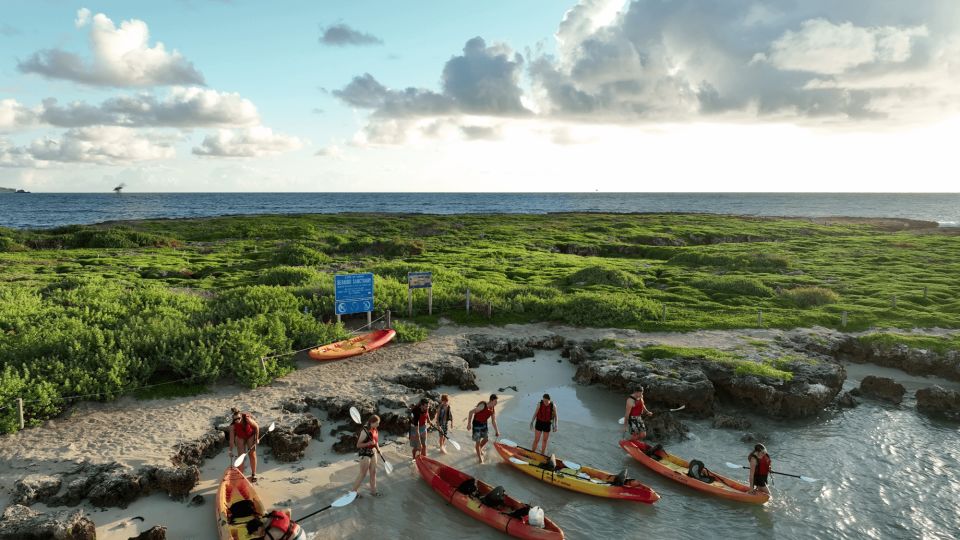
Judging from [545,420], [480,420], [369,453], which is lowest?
[545,420]

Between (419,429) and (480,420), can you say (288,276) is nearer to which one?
(419,429)

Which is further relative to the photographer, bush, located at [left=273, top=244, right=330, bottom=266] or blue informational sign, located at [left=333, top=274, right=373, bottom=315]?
bush, located at [left=273, top=244, right=330, bottom=266]

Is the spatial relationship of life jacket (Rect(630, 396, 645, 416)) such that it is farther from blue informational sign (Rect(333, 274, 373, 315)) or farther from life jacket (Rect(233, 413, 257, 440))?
blue informational sign (Rect(333, 274, 373, 315))

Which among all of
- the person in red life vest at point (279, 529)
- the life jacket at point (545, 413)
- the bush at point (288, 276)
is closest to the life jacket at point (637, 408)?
the life jacket at point (545, 413)

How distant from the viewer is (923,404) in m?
22.4

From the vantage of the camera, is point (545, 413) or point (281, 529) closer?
point (281, 529)

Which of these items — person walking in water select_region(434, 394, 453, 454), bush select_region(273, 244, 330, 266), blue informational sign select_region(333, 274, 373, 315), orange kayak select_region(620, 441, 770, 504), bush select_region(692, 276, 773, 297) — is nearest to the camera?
orange kayak select_region(620, 441, 770, 504)

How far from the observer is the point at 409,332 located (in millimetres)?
27203

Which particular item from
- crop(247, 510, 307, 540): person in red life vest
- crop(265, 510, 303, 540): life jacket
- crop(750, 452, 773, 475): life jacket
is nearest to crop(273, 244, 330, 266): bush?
crop(247, 510, 307, 540): person in red life vest

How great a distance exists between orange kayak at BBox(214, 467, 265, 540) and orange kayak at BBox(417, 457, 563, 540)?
4.51m

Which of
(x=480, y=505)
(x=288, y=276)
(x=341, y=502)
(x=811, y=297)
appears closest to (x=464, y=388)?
(x=480, y=505)

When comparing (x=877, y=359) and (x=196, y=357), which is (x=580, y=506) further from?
(x=877, y=359)

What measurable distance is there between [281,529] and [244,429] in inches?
173

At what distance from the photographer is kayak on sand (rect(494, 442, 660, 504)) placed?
Result: 49.9ft
